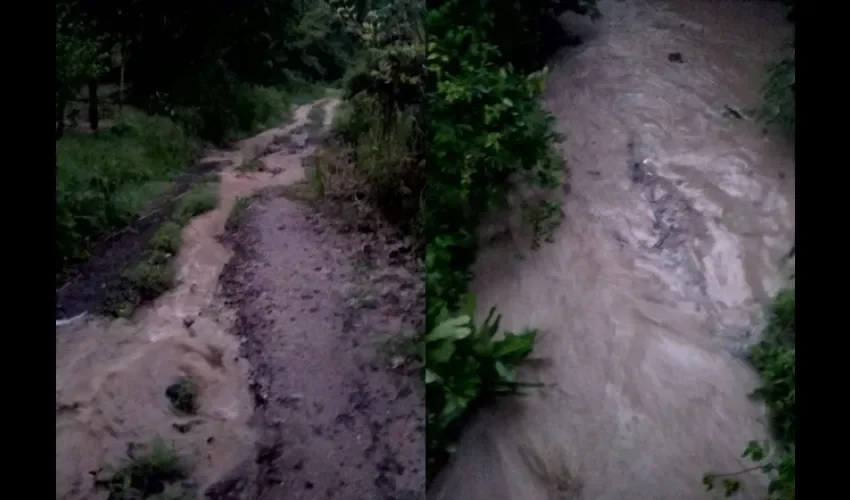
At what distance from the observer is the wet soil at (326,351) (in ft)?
4.93

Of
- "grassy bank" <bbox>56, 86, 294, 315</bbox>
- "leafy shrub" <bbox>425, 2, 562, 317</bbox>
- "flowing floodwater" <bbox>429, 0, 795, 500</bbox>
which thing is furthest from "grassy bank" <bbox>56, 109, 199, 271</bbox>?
"flowing floodwater" <bbox>429, 0, 795, 500</bbox>

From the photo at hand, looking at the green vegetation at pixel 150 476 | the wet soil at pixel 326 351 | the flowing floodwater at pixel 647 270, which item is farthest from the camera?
the flowing floodwater at pixel 647 270

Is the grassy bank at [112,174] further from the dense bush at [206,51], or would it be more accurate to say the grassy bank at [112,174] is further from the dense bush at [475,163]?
the dense bush at [475,163]

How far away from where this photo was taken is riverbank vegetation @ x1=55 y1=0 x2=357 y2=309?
1.51 metres

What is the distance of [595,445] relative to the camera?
1.63 meters

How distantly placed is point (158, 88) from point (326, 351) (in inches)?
26.0

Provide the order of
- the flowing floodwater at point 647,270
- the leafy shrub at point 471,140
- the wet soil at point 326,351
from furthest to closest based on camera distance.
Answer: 1. the leafy shrub at point 471,140
2. the flowing floodwater at point 647,270
3. the wet soil at point 326,351

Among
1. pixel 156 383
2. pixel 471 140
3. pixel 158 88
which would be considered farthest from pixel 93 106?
pixel 471 140

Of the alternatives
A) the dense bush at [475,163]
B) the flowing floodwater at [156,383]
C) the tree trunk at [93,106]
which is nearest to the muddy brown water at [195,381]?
the flowing floodwater at [156,383]

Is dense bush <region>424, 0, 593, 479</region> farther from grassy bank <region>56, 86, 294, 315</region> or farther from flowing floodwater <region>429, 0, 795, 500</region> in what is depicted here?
grassy bank <region>56, 86, 294, 315</region>

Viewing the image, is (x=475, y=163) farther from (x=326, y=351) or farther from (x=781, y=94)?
(x=781, y=94)

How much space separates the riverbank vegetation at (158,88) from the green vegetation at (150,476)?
1.08 ft

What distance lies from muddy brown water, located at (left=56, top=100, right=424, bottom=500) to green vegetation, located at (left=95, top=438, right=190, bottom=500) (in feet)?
0.05
